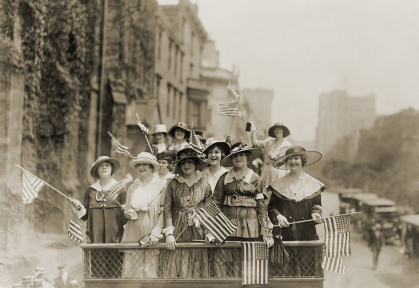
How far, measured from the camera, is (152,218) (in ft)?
17.0

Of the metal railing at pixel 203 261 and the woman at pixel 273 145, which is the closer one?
the metal railing at pixel 203 261

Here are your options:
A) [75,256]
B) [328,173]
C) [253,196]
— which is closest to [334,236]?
[253,196]

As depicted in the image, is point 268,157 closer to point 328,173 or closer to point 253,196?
point 253,196

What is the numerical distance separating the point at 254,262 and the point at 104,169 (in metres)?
2.36

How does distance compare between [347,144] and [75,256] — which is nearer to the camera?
[75,256]

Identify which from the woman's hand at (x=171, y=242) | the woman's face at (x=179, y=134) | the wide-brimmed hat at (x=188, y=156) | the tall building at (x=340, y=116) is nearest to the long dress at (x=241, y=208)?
the wide-brimmed hat at (x=188, y=156)

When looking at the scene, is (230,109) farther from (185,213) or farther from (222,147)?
(185,213)

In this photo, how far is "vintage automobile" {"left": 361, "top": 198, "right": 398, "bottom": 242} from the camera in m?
8.18

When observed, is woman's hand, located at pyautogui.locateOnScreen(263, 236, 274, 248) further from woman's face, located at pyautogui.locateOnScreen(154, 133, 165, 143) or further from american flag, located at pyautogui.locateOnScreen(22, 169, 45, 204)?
american flag, located at pyautogui.locateOnScreen(22, 169, 45, 204)

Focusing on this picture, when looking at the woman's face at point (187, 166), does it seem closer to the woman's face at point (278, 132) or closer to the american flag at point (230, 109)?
the american flag at point (230, 109)

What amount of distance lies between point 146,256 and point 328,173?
6.03m

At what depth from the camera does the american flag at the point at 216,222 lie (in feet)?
14.1

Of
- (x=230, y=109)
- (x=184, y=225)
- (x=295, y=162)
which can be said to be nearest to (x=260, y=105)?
(x=230, y=109)

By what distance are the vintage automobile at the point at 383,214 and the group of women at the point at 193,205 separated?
13.2 ft
